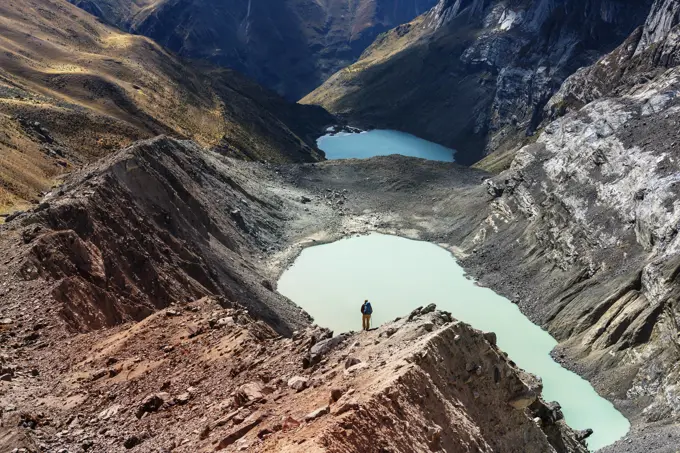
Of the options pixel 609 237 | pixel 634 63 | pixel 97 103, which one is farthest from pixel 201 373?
pixel 634 63

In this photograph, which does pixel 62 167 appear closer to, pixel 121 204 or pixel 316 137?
pixel 121 204

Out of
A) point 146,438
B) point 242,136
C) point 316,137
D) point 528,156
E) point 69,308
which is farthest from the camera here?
point 316,137

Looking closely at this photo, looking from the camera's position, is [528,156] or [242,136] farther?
[242,136]

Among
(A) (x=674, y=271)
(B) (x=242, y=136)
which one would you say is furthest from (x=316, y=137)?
(A) (x=674, y=271)

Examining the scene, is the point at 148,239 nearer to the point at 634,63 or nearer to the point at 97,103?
the point at 97,103

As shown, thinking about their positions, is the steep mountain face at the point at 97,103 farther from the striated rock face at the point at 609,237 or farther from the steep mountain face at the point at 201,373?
the striated rock face at the point at 609,237

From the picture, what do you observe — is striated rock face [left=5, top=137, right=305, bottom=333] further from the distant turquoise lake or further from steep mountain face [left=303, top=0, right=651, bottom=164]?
steep mountain face [left=303, top=0, right=651, bottom=164]

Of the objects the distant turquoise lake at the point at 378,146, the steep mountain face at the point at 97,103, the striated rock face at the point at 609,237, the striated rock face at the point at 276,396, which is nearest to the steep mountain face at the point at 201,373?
the striated rock face at the point at 276,396

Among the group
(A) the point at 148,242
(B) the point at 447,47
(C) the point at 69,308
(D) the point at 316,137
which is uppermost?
(B) the point at 447,47
